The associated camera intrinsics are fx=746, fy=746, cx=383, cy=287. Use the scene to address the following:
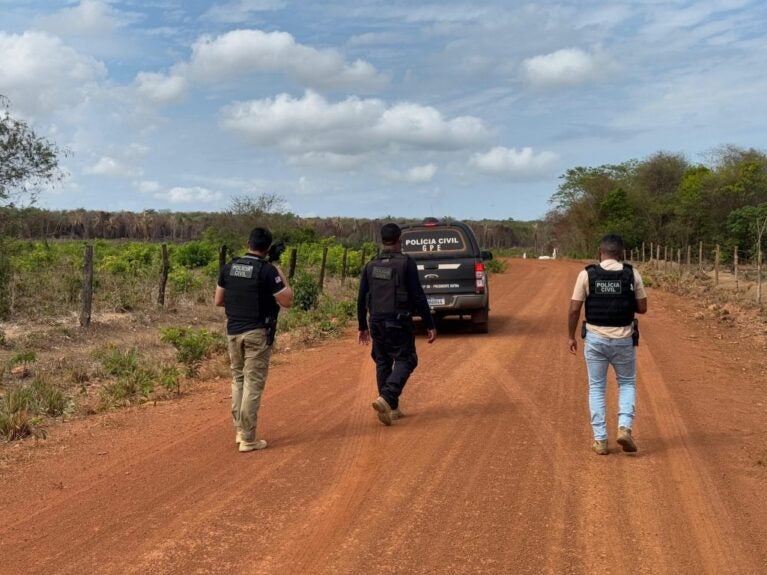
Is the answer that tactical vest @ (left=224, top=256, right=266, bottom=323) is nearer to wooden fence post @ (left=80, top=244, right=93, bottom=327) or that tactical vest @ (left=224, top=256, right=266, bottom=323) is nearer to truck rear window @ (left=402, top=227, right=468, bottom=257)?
truck rear window @ (left=402, top=227, right=468, bottom=257)

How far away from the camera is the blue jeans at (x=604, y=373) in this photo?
6297 mm

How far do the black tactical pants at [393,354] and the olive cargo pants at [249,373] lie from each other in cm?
133

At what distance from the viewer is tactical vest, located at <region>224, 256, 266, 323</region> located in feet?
21.5

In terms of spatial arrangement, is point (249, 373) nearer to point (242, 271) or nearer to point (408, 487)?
point (242, 271)

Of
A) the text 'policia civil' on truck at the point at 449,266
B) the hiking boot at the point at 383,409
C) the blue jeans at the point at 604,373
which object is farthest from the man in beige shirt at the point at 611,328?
the text 'policia civil' on truck at the point at 449,266

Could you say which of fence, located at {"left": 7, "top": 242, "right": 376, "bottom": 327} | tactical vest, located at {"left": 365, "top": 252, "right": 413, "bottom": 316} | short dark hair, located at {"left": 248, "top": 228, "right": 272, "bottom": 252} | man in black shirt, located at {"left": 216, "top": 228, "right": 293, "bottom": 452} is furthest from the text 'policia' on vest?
fence, located at {"left": 7, "top": 242, "right": 376, "bottom": 327}

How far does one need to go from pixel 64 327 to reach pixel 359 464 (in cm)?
1010

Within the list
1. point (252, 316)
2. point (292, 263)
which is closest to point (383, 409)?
point (252, 316)

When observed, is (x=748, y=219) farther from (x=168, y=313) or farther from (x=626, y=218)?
(x=168, y=313)

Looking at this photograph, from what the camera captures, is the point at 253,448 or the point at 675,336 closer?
the point at 253,448

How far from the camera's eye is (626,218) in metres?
59.6

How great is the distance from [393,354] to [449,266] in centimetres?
619

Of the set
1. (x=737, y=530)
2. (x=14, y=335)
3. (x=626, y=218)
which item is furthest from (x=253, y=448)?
(x=626, y=218)

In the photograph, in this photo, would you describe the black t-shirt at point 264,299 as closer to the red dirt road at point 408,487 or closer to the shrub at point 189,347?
A: the red dirt road at point 408,487
